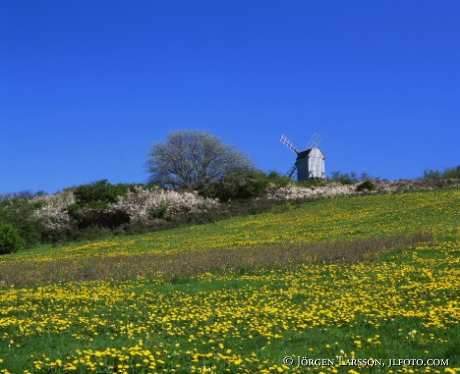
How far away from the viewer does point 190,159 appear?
243 ft

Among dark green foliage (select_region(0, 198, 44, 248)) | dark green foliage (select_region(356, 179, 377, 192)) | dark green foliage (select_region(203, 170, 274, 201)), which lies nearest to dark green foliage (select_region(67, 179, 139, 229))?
dark green foliage (select_region(0, 198, 44, 248))

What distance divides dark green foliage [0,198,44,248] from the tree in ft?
83.6

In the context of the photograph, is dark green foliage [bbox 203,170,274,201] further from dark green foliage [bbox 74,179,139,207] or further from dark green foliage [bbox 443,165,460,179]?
dark green foliage [bbox 443,165,460,179]

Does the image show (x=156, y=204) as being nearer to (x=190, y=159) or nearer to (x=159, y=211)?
(x=159, y=211)

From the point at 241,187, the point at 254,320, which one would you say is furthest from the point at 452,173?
the point at 254,320

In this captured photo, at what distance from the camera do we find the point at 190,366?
8.79 m

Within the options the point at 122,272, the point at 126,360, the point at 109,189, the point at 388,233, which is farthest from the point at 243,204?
the point at 126,360

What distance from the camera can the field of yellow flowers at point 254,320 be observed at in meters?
8.92

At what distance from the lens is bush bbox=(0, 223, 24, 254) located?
131 ft

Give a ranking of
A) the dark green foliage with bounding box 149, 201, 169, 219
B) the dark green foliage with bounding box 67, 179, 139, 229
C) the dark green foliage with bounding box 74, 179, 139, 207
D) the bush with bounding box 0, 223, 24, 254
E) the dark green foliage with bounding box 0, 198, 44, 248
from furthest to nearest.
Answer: the dark green foliage with bounding box 74, 179, 139, 207
the dark green foliage with bounding box 67, 179, 139, 229
the dark green foliage with bounding box 149, 201, 169, 219
the dark green foliage with bounding box 0, 198, 44, 248
the bush with bounding box 0, 223, 24, 254

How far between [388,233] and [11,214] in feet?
119

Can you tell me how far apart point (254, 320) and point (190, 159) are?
2477 inches

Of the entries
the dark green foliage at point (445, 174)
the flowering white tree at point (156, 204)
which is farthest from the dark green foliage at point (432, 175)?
the flowering white tree at point (156, 204)

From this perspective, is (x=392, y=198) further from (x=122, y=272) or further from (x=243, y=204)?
(x=122, y=272)
